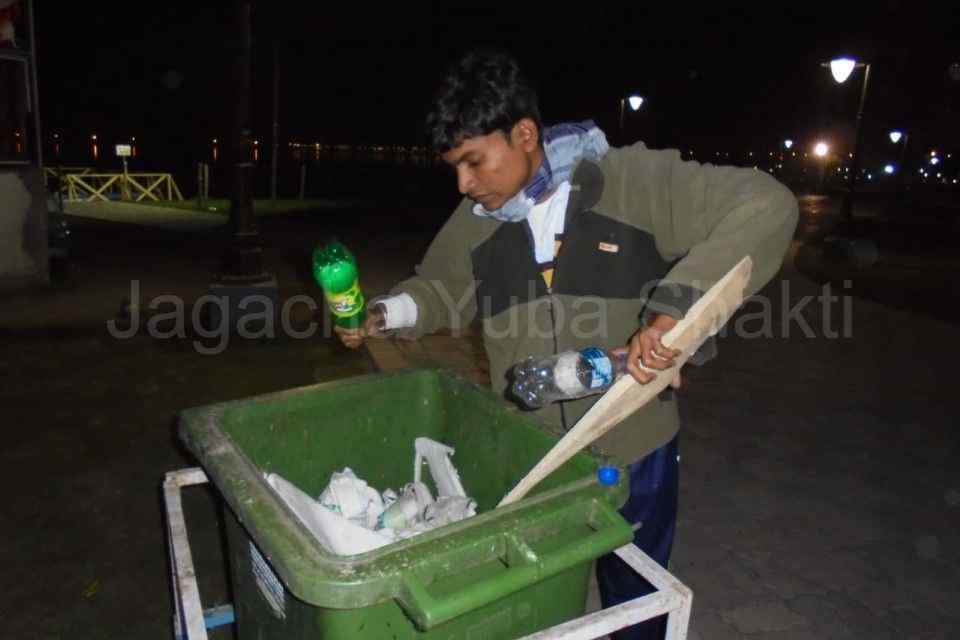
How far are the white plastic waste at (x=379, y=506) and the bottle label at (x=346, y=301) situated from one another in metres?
0.51

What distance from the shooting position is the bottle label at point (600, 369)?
1901 millimetres

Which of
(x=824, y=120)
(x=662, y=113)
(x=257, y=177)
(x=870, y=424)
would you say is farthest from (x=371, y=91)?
(x=870, y=424)

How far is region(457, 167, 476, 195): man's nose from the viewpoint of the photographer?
207cm

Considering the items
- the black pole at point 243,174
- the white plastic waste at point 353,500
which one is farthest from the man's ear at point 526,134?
the black pole at point 243,174

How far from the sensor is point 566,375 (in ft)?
6.66

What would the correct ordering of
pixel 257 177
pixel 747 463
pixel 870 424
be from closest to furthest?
pixel 747 463 < pixel 870 424 < pixel 257 177

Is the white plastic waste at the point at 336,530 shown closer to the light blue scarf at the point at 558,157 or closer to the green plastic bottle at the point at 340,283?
the green plastic bottle at the point at 340,283

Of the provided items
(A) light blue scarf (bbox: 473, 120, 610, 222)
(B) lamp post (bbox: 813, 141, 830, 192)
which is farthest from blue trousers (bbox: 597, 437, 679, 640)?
(B) lamp post (bbox: 813, 141, 830, 192)

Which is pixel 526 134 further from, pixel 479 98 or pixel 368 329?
pixel 368 329

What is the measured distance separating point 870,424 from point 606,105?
37.4m

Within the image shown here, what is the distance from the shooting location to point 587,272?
212cm

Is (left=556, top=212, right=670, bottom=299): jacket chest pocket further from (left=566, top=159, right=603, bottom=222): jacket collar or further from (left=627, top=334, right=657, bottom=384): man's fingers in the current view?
(left=627, top=334, right=657, bottom=384): man's fingers

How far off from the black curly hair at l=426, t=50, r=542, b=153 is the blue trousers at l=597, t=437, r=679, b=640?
118 centimetres

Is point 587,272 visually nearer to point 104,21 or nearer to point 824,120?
point 104,21
